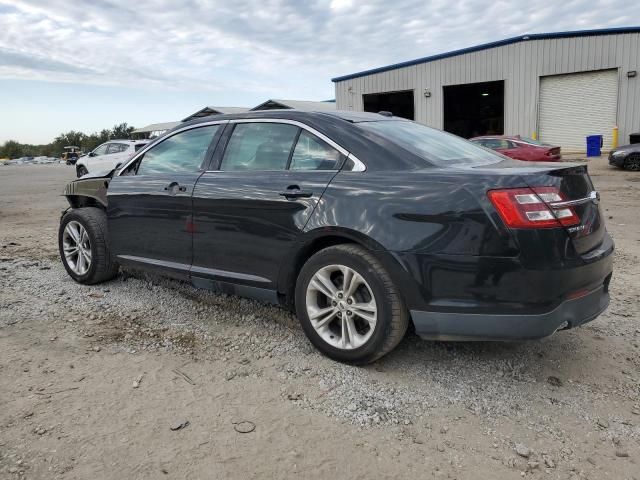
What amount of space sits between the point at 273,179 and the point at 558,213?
1734 millimetres

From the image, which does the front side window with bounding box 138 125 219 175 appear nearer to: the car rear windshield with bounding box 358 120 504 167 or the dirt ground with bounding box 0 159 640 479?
the dirt ground with bounding box 0 159 640 479

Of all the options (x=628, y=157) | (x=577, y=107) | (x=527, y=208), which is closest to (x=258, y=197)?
(x=527, y=208)

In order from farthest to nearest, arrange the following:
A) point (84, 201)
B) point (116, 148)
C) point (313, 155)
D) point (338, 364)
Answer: point (116, 148)
point (84, 201)
point (313, 155)
point (338, 364)

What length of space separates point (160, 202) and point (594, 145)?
74.4ft

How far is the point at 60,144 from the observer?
11675 cm

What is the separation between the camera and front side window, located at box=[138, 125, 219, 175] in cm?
403

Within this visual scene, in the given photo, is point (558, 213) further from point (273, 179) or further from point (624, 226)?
point (624, 226)

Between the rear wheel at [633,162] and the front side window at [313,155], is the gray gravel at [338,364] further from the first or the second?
the rear wheel at [633,162]

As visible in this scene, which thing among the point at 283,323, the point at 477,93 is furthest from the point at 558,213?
the point at 477,93

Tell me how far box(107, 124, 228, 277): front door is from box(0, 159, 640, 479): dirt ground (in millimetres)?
490

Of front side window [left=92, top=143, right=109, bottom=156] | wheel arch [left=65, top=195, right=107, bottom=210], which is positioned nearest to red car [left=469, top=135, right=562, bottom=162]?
wheel arch [left=65, top=195, right=107, bottom=210]

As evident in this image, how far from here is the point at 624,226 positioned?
25.7 feet

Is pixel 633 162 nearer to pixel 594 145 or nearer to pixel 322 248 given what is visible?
pixel 594 145

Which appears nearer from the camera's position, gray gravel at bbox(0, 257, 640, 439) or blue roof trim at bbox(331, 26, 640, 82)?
gray gravel at bbox(0, 257, 640, 439)
